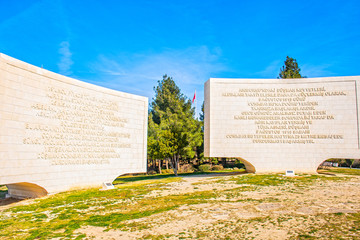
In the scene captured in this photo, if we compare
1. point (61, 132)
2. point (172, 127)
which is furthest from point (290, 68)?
point (61, 132)

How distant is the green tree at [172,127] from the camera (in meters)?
30.4

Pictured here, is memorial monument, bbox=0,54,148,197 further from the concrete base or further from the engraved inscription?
the engraved inscription

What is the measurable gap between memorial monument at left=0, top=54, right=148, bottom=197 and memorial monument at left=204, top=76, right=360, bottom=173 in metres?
6.65

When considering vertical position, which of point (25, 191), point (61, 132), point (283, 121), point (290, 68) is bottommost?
point (25, 191)

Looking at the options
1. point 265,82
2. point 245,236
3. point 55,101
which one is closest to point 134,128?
point 55,101

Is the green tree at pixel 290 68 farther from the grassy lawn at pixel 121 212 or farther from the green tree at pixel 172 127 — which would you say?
the grassy lawn at pixel 121 212

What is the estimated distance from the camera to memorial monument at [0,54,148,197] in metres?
13.9

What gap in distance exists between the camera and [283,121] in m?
23.1

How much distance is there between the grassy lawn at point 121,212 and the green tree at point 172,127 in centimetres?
1381

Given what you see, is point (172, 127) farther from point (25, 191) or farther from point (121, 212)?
point (121, 212)

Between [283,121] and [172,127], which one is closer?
[283,121]

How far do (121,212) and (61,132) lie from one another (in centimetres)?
771

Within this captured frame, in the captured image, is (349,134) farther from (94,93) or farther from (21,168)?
(21,168)

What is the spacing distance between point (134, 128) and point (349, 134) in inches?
675
